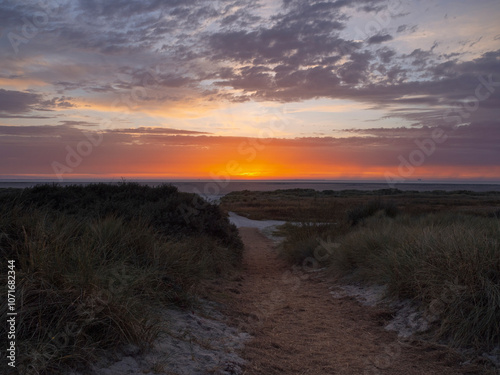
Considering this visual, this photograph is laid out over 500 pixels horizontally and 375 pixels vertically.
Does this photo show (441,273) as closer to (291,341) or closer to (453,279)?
(453,279)

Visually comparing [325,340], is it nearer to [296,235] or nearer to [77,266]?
[77,266]

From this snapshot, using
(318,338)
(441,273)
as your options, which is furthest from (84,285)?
(441,273)

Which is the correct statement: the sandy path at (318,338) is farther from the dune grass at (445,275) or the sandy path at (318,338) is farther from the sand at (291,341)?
the dune grass at (445,275)

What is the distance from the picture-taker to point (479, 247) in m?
5.14

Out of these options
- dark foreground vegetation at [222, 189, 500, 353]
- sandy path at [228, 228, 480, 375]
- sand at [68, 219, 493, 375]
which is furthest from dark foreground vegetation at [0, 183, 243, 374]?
dark foreground vegetation at [222, 189, 500, 353]

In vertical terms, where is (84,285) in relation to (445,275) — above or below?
above

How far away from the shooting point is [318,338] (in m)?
5.25

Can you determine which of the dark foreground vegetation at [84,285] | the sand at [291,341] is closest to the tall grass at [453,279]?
the sand at [291,341]

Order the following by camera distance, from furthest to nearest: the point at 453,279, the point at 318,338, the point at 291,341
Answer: the point at 318,338 < the point at 291,341 < the point at 453,279

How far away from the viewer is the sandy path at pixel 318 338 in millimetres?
4195

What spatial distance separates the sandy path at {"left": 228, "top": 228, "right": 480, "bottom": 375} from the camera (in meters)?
4.20

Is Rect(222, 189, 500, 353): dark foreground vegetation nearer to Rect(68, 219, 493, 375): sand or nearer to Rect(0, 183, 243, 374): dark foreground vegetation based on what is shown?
Rect(68, 219, 493, 375): sand

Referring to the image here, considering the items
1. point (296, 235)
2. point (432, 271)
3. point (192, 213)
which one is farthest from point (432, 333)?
point (296, 235)

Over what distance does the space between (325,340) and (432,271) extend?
1862mm
